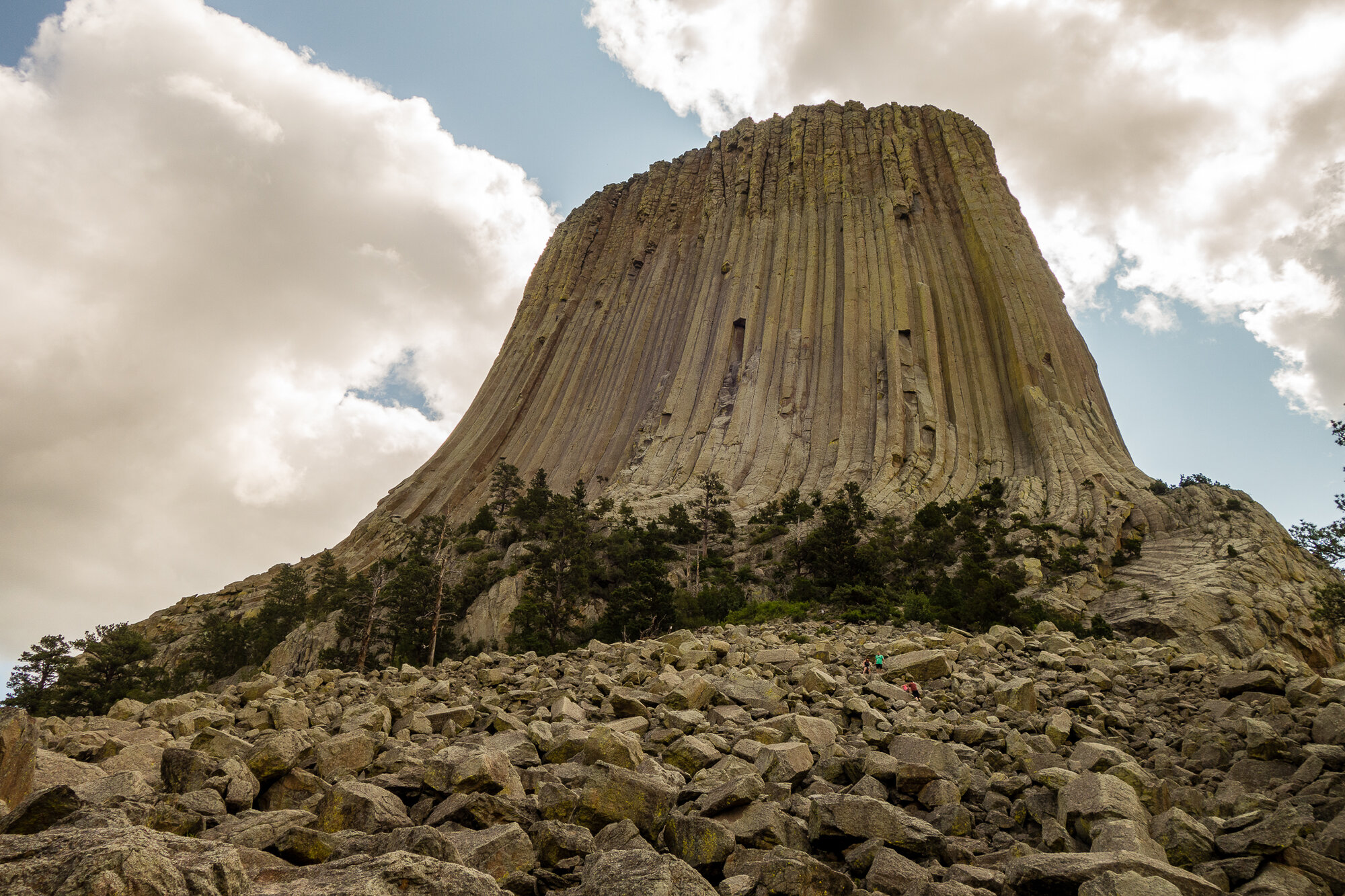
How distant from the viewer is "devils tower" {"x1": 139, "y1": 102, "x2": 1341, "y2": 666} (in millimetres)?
37531

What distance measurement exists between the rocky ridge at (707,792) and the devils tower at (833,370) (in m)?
22.8

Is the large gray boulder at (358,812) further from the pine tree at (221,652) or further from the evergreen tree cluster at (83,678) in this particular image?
the pine tree at (221,652)

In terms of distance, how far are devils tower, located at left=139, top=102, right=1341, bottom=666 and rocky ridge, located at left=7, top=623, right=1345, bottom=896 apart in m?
22.8

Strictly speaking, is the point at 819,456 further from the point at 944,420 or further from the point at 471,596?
the point at 471,596

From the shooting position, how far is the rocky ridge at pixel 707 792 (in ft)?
11.7

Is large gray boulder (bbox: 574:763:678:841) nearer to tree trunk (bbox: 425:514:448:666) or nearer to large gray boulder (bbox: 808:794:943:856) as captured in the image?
large gray boulder (bbox: 808:794:943:856)

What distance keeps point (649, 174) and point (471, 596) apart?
59.3 meters

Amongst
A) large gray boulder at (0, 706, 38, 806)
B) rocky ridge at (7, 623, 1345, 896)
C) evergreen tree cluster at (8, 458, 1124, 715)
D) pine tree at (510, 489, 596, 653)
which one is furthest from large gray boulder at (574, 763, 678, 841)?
pine tree at (510, 489, 596, 653)

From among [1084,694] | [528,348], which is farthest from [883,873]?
[528,348]

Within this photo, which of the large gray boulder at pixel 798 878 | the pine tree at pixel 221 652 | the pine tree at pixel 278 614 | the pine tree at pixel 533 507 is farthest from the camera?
the pine tree at pixel 533 507

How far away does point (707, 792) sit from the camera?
5.15 metres

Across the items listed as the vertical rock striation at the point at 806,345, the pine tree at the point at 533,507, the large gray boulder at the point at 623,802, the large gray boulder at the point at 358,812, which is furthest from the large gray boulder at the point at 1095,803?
the pine tree at the point at 533,507

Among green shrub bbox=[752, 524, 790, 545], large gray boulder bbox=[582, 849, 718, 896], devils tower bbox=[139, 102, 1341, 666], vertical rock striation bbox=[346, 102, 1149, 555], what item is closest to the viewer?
large gray boulder bbox=[582, 849, 718, 896]

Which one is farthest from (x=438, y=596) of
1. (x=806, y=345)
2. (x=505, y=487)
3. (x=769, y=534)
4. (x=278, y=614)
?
(x=806, y=345)
